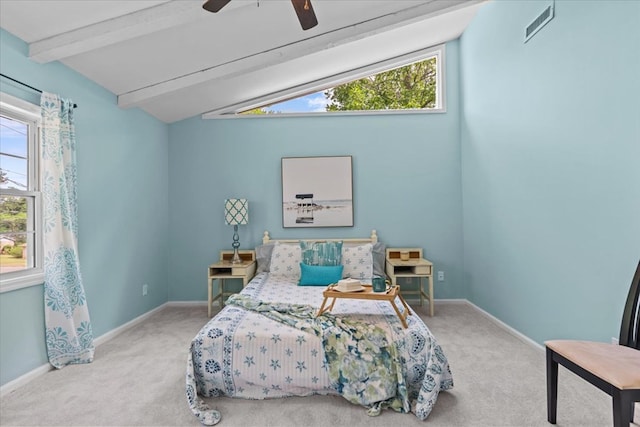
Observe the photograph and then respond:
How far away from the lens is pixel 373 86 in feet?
15.4

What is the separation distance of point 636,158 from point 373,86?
3.23m

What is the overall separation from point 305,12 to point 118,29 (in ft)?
4.88

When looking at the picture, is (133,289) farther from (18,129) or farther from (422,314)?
(422,314)

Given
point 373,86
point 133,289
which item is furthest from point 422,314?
point 133,289

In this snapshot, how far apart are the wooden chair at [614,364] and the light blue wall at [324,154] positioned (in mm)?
2703

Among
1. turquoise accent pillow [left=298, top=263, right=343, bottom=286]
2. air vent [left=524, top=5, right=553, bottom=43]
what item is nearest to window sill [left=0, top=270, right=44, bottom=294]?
turquoise accent pillow [left=298, top=263, right=343, bottom=286]

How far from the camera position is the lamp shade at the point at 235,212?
14.2ft

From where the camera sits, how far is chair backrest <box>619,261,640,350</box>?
1780 millimetres

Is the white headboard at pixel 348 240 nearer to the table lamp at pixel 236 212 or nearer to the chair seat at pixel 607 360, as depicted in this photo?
the table lamp at pixel 236 212

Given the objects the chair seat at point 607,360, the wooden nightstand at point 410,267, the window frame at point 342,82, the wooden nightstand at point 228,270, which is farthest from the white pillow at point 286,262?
the chair seat at point 607,360

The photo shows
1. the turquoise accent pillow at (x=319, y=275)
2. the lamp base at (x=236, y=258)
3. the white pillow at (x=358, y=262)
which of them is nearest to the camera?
the turquoise accent pillow at (x=319, y=275)

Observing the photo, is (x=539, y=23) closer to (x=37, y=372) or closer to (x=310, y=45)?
(x=310, y=45)

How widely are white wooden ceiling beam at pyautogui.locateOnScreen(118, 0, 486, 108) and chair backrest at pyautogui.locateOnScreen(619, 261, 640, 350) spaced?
280 centimetres

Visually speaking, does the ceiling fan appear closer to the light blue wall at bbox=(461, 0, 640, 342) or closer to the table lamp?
the light blue wall at bbox=(461, 0, 640, 342)
